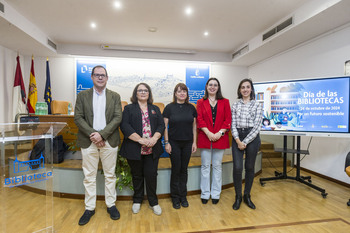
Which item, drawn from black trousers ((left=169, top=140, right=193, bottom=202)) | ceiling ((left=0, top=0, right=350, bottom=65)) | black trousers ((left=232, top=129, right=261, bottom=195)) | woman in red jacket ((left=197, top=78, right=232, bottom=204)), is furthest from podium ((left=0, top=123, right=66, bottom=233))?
ceiling ((left=0, top=0, right=350, bottom=65))

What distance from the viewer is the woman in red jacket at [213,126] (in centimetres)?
233

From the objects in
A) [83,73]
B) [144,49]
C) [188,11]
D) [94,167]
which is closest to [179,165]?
[94,167]

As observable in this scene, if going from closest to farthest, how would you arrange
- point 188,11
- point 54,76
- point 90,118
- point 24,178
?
point 24,178 < point 90,118 < point 188,11 < point 54,76

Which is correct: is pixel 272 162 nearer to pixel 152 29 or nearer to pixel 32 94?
Answer: pixel 152 29

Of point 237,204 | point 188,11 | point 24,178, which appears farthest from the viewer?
point 188,11

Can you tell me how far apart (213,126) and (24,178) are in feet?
6.10

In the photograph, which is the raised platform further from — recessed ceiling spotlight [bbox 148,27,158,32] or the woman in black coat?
recessed ceiling spotlight [bbox 148,27,158,32]

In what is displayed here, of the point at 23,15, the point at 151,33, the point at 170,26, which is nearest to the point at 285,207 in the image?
the point at 170,26

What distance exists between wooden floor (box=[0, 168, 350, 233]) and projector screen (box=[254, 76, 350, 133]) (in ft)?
3.36

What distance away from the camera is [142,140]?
2.02 m

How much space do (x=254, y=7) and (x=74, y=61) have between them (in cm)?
491

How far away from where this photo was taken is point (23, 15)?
3.80m

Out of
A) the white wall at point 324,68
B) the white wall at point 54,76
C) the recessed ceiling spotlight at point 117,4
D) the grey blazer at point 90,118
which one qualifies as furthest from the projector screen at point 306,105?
the white wall at point 54,76

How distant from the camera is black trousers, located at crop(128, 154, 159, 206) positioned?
2.13 meters
